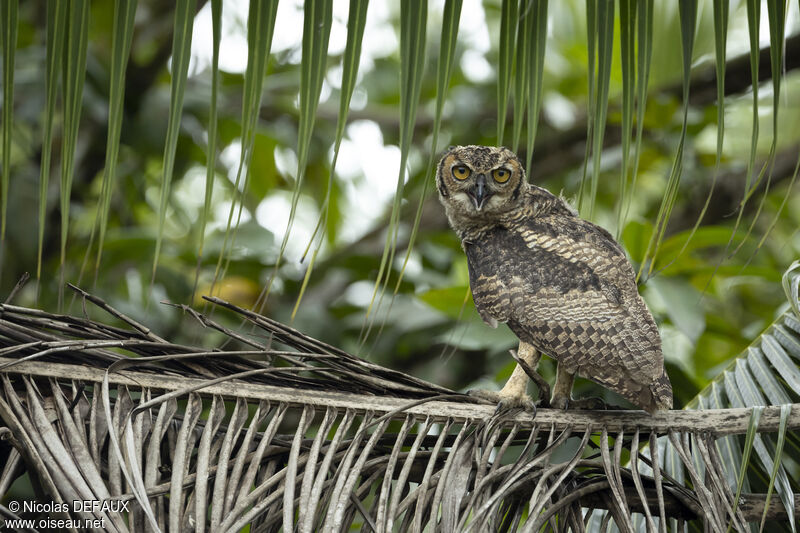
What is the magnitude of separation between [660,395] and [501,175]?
1.33 meters

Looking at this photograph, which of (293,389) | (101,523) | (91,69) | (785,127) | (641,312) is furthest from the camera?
(785,127)

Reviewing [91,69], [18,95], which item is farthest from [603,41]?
[18,95]

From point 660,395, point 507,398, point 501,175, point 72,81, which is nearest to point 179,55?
point 72,81

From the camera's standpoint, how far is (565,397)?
2.90m

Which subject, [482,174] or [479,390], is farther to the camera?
[482,174]

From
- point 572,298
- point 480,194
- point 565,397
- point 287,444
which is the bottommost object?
point 565,397

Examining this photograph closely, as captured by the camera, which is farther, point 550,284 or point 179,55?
point 550,284

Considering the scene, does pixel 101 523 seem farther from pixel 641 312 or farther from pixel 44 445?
pixel 641 312

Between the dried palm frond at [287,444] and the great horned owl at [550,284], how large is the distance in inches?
11.2

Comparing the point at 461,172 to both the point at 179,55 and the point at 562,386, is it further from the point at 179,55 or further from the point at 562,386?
the point at 179,55

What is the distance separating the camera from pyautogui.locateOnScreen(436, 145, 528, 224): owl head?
10.9 feet

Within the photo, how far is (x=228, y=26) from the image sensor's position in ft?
22.6

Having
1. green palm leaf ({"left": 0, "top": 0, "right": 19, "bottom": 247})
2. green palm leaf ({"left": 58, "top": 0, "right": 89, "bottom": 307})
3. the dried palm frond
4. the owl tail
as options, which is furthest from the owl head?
green palm leaf ({"left": 0, "top": 0, "right": 19, "bottom": 247})

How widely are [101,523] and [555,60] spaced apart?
6726mm
